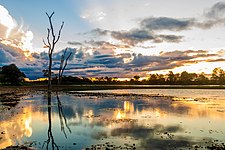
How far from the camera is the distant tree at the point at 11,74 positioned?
93125mm

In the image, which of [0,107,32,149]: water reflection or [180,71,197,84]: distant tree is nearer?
[0,107,32,149]: water reflection

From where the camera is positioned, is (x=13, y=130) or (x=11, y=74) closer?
(x=13, y=130)

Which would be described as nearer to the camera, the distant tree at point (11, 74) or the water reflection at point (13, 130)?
the water reflection at point (13, 130)

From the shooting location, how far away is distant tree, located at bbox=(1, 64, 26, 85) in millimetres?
Answer: 93125

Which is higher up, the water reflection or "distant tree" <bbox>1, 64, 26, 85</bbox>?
"distant tree" <bbox>1, 64, 26, 85</bbox>

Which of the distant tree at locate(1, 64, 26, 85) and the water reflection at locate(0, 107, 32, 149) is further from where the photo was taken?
the distant tree at locate(1, 64, 26, 85)

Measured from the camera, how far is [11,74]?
3728 inches

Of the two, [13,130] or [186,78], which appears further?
[186,78]

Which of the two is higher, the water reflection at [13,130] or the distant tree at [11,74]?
the distant tree at [11,74]

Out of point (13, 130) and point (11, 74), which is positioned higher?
point (11, 74)

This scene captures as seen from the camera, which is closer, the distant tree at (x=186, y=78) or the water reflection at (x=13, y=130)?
the water reflection at (x=13, y=130)

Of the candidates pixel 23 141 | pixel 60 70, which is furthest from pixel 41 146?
pixel 60 70

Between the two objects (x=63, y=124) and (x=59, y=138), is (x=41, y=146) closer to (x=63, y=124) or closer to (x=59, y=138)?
(x=59, y=138)

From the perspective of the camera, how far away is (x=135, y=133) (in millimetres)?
17562
